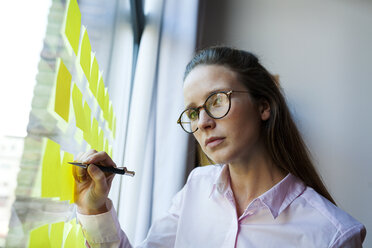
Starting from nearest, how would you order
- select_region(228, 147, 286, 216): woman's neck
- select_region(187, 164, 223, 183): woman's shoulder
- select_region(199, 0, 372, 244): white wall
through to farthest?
select_region(228, 147, 286, 216): woman's neck
select_region(187, 164, 223, 183): woman's shoulder
select_region(199, 0, 372, 244): white wall

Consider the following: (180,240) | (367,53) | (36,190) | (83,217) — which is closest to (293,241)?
(180,240)

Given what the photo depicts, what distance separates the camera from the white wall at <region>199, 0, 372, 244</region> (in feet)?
6.01

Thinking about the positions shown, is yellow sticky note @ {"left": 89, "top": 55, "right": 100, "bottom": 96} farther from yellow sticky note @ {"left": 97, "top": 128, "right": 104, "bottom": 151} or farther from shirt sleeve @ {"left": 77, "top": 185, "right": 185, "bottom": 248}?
shirt sleeve @ {"left": 77, "top": 185, "right": 185, "bottom": 248}

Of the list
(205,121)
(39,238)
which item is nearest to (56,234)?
(39,238)

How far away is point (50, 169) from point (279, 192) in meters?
0.66

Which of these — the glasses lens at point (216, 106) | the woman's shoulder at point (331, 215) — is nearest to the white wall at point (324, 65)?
the woman's shoulder at point (331, 215)

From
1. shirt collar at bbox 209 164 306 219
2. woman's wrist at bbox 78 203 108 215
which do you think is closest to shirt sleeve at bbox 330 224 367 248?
shirt collar at bbox 209 164 306 219

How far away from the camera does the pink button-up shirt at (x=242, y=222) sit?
2.57 feet

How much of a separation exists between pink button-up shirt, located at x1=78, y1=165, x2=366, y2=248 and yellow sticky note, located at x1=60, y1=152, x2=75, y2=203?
0.13 m

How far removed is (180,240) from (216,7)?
161 cm

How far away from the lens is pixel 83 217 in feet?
2.25

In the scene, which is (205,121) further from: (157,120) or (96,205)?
(157,120)

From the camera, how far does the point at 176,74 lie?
4.71ft

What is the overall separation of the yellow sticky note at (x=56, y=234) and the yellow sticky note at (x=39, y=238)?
0.06 ft
